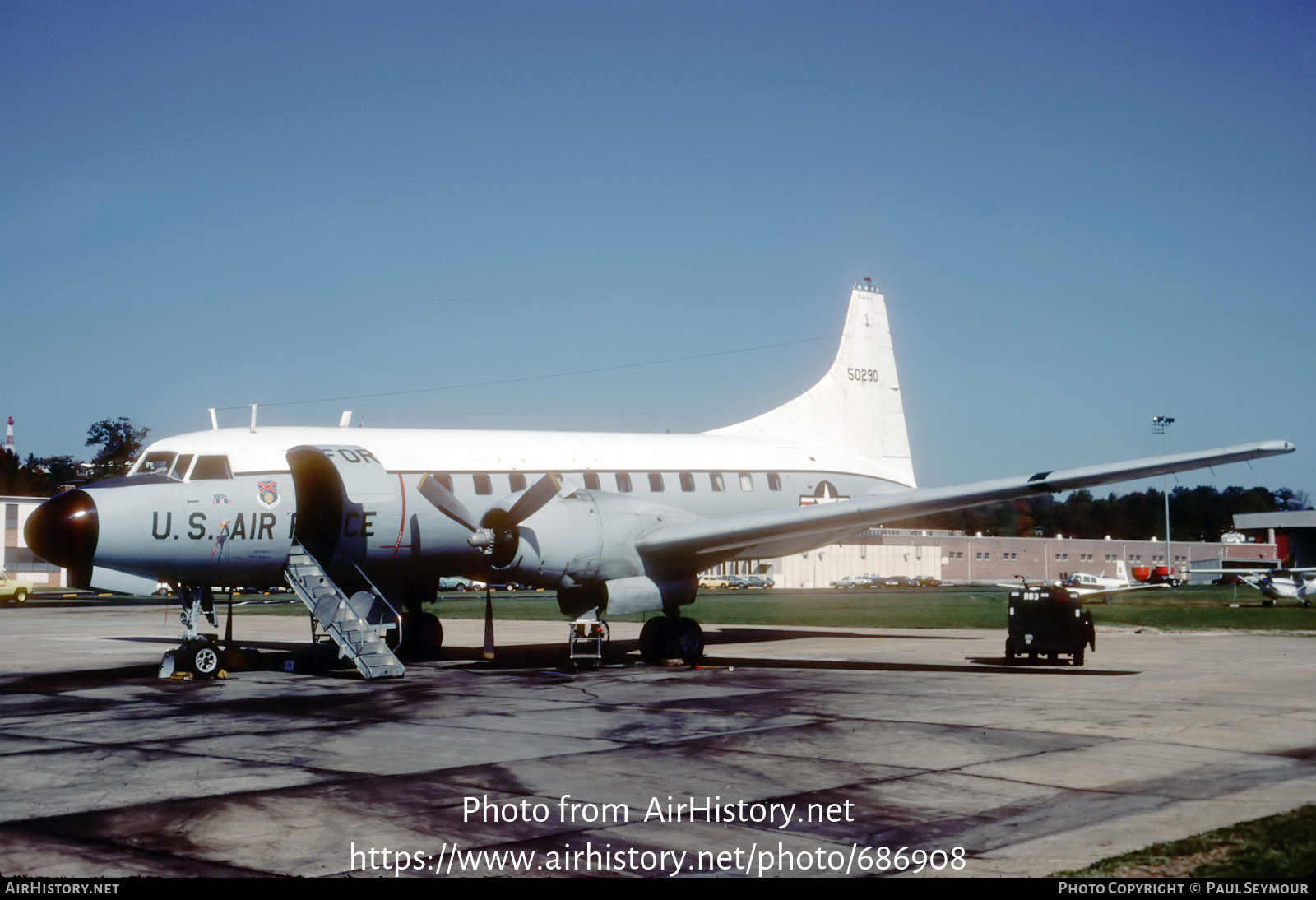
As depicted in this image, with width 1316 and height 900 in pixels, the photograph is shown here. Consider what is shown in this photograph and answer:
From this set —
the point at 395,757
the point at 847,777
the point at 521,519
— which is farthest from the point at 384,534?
the point at 847,777

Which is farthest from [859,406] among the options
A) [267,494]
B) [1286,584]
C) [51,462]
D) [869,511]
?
[51,462]

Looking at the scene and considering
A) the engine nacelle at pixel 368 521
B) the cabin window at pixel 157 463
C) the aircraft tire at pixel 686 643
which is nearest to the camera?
the cabin window at pixel 157 463

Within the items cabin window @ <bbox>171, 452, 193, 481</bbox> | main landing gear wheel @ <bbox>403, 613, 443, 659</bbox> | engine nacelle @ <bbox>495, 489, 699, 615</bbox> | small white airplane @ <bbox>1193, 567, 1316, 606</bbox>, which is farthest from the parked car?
small white airplane @ <bbox>1193, 567, 1316, 606</bbox>

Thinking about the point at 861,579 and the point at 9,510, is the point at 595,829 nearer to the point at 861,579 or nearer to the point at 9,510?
the point at 9,510

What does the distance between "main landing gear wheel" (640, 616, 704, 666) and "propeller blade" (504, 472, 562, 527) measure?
3.25 meters

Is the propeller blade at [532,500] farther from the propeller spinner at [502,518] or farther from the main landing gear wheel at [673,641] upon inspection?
the main landing gear wheel at [673,641]

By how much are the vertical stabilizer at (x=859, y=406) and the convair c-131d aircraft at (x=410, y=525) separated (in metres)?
5.33

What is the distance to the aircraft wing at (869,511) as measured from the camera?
18.3m

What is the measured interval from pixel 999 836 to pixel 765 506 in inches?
709

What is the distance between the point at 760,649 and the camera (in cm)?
2489

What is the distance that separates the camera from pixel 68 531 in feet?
54.4

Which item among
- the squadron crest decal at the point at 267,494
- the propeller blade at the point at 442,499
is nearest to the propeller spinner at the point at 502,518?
the propeller blade at the point at 442,499

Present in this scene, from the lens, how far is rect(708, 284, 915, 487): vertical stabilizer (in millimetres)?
28016

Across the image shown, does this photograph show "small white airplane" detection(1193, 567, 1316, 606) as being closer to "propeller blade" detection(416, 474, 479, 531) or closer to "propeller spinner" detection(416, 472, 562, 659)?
"propeller spinner" detection(416, 472, 562, 659)
